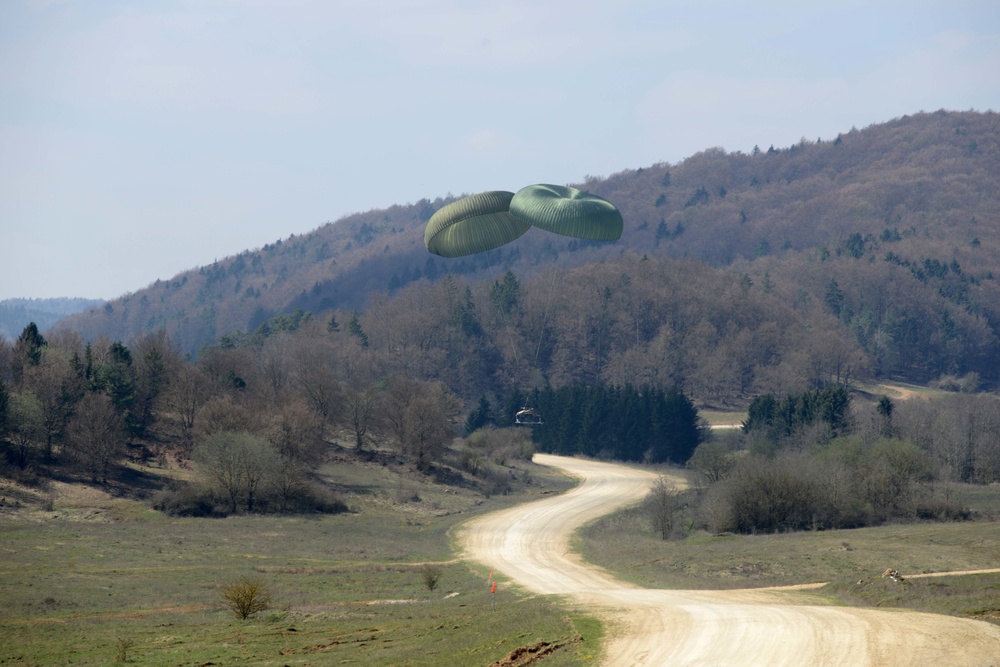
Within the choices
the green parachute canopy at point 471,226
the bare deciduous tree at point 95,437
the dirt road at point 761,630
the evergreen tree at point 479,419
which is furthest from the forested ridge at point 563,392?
the dirt road at point 761,630

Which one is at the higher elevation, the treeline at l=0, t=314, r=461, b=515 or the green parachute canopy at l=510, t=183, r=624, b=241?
the green parachute canopy at l=510, t=183, r=624, b=241

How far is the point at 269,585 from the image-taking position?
38500mm

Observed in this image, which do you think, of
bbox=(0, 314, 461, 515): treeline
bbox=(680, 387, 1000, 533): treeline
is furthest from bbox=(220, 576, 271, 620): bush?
bbox=(680, 387, 1000, 533): treeline

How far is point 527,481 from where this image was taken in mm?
84312

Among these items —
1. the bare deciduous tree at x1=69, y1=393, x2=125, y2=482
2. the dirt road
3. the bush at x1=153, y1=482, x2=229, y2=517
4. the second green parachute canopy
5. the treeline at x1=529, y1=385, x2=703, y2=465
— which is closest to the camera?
the dirt road

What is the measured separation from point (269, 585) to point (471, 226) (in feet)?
86.5

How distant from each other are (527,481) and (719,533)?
31.0 metres

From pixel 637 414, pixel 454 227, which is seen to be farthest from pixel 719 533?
pixel 637 414

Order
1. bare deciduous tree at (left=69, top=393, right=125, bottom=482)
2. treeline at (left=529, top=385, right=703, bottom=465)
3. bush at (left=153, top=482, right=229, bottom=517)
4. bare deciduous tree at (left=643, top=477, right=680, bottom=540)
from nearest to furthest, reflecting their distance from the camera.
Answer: bare deciduous tree at (left=643, top=477, right=680, bottom=540) < bush at (left=153, top=482, right=229, bottom=517) < bare deciduous tree at (left=69, top=393, right=125, bottom=482) < treeline at (left=529, top=385, right=703, bottom=465)

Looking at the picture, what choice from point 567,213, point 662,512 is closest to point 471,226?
point 567,213

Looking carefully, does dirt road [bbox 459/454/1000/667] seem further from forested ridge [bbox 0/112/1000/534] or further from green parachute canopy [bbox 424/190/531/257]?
forested ridge [bbox 0/112/1000/534]

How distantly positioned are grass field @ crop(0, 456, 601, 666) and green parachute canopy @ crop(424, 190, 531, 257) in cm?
1692

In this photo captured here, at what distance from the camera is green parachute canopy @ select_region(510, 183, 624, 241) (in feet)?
170

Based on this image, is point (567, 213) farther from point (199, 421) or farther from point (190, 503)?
point (199, 421)
